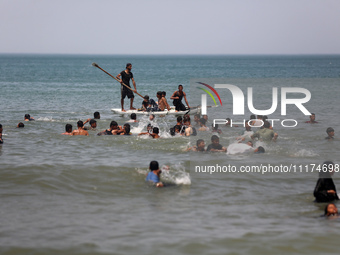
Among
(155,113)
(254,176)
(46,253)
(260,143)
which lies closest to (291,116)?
(155,113)

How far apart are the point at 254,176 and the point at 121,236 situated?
19.1ft

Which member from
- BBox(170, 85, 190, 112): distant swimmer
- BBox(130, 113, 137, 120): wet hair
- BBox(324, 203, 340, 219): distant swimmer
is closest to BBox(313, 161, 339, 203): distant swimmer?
BBox(324, 203, 340, 219): distant swimmer

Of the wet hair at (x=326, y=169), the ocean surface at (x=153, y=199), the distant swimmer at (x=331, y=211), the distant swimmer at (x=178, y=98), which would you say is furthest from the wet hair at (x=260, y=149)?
the distant swimmer at (x=331, y=211)

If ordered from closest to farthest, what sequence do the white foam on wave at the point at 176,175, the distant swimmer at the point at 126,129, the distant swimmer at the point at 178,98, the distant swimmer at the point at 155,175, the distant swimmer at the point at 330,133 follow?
the distant swimmer at the point at 155,175, the white foam on wave at the point at 176,175, the distant swimmer at the point at 330,133, the distant swimmer at the point at 126,129, the distant swimmer at the point at 178,98

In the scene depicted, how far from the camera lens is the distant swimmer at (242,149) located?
56.3 feet

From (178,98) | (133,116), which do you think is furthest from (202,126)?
(133,116)

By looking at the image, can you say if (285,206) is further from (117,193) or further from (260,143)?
(260,143)

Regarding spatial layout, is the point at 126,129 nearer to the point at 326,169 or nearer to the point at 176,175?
the point at 176,175

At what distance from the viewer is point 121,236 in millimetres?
9406

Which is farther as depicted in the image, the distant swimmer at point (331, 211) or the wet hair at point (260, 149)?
the wet hair at point (260, 149)

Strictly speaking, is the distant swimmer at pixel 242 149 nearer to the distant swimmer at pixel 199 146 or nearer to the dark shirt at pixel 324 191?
the distant swimmer at pixel 199 146

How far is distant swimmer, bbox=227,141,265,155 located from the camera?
17156 mm

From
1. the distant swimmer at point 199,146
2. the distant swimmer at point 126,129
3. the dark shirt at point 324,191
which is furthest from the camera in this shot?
the distant swimmer at point 126,129

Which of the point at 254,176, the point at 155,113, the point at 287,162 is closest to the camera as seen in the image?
the point at 254,176
